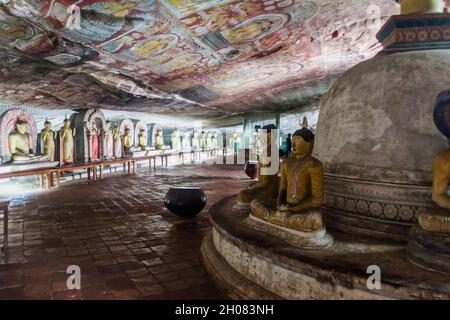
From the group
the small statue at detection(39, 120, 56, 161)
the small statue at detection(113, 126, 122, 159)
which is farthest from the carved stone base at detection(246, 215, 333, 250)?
the small statue at detection(113, 126, 122, 159)

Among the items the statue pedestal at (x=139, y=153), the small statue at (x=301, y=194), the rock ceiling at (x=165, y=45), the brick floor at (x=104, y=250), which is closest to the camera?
the small statue at (x=301, y=194)

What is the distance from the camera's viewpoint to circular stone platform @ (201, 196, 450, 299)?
2475 mm

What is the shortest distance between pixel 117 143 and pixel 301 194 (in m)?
14.1

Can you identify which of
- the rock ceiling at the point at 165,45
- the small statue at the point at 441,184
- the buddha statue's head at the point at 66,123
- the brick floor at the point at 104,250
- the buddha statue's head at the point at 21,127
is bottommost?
the brick floor at the point at 104,250

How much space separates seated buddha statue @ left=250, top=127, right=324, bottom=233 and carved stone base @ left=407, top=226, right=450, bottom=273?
808 millimetres

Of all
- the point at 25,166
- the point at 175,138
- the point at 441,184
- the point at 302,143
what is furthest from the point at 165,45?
the point at 175,138

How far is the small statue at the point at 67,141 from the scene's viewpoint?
1273cm

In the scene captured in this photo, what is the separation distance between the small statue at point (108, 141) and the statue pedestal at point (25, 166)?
4.23 meters

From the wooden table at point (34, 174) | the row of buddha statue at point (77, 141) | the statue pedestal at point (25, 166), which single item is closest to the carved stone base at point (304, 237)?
the wooden table at point (34, 174)

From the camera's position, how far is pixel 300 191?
3.64 metres

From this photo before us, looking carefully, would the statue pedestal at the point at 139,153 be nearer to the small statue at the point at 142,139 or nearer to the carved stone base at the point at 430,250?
the small statue at the point at 142,139

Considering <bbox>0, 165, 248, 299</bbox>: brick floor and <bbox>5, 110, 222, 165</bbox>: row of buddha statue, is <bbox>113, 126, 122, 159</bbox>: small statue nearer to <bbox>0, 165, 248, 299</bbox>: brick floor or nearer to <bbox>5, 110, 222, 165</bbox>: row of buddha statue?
<bbox>5, 110, 222, 165</bbox>: row of buddha statue

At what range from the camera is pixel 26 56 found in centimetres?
678
